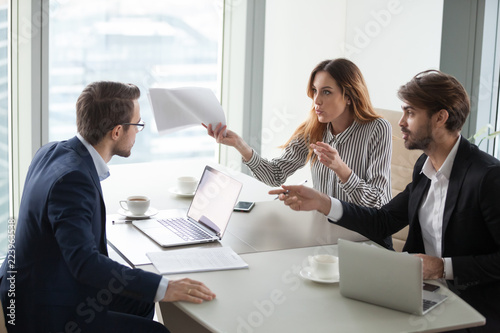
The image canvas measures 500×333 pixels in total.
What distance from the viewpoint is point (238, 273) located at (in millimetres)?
2014

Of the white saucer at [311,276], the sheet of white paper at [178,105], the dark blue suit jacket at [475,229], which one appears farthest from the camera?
the sheet of white paper at [178,105]

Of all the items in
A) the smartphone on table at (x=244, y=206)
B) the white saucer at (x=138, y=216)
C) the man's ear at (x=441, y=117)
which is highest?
the man's ear at (x=441, y=117)

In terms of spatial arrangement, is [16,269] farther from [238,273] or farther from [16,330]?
[238,273]

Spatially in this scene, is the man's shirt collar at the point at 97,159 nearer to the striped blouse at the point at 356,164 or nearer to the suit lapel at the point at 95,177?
the suit lapel at the point at 95,177

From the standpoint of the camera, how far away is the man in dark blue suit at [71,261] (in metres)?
1.82

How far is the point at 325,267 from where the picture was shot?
1.97m

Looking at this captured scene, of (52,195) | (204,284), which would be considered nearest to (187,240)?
(204,284)

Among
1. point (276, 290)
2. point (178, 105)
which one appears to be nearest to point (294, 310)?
point (276, 290)

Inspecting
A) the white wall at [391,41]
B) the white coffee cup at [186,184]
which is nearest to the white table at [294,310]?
the white coffee cup at [186,184]

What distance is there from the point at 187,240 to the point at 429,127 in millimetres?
936

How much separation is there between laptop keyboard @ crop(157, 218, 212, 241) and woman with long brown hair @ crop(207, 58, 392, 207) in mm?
566

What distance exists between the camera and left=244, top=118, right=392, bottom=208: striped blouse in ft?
9.03

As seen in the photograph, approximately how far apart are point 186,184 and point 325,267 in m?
1.09

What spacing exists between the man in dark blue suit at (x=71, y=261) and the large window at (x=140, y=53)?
6.52 ft
